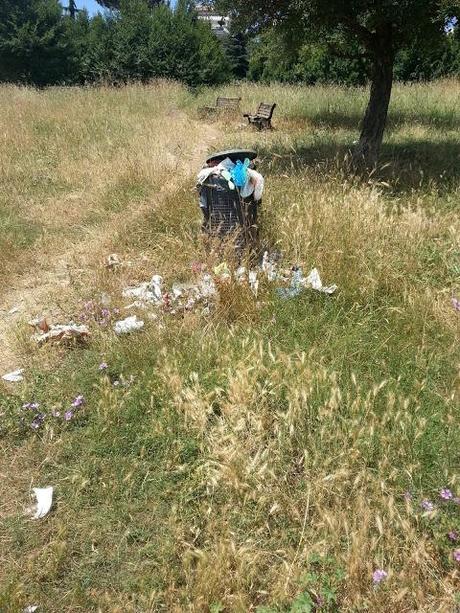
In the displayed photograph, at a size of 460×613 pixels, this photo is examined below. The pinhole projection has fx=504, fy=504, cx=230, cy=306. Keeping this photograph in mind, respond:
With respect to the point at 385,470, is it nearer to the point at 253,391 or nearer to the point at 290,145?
the point at 253,391

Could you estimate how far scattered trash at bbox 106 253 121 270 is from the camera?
4805mm

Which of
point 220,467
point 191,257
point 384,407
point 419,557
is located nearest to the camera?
point 419,557

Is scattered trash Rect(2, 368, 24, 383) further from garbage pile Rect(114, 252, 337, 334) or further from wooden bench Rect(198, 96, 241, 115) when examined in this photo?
wooden bench Rect(198, 96, 241, 115)

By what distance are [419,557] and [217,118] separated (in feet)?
45.6

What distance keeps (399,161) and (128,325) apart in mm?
5952

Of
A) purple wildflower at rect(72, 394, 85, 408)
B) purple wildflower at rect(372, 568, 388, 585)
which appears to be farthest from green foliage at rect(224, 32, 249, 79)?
purple wildflower at rect(372, 568, 388, 585)

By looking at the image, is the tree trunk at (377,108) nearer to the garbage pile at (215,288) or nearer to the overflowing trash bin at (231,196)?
the overflowing trash bin at (231,196)

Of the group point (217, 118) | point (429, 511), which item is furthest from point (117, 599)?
point (217, 118)

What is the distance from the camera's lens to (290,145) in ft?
31.6

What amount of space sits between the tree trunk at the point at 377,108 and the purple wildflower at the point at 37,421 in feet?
20.7

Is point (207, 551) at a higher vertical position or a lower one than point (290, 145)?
lower

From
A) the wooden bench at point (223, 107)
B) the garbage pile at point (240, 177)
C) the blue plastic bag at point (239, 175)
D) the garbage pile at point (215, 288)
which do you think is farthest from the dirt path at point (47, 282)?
the wooden bench at point (223, 107)

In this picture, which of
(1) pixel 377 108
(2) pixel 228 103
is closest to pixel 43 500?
(1) pixel 377 108

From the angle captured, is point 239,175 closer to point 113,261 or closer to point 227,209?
point 227,209
